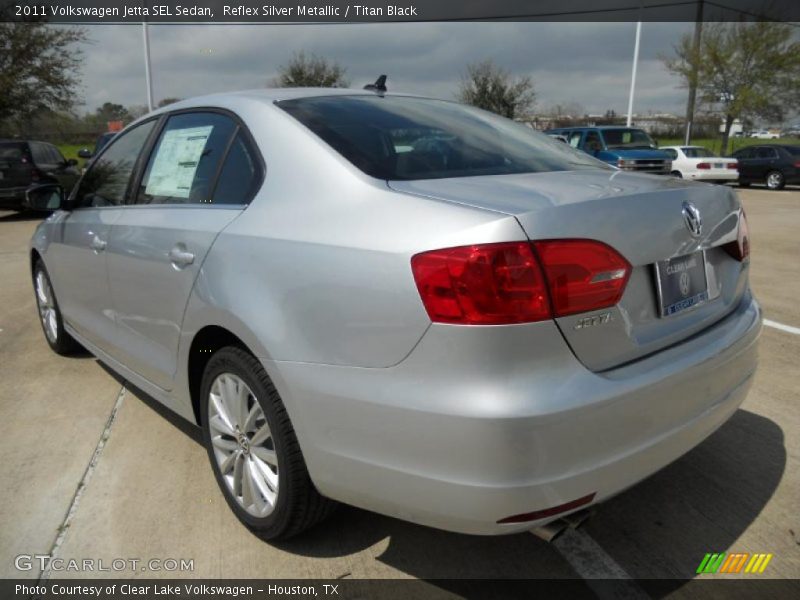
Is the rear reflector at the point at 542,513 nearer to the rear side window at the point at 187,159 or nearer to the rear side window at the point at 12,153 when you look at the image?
the rear side window at the point at 187,159

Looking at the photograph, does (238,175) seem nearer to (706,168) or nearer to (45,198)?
(45,198)

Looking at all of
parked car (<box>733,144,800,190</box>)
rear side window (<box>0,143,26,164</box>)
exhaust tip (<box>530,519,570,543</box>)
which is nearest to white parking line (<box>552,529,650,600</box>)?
exhaust tip (<box>530,519,570,543</box>)

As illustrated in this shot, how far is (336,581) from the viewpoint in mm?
2258

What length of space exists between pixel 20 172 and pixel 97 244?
476 inches

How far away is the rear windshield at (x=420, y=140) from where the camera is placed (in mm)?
2270

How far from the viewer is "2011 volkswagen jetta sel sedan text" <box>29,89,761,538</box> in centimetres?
171

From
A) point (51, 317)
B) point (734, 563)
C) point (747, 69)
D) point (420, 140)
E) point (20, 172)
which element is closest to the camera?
point (734, 563)

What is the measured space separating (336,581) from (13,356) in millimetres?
3694

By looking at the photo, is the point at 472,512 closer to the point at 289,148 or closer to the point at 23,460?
the point at 289,148

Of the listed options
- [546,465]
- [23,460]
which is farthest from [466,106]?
[23,460]

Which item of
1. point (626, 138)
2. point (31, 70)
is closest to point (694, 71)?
point (626, 138)

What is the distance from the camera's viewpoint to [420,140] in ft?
8.22

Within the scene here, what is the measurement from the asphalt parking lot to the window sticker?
1290 millimetres

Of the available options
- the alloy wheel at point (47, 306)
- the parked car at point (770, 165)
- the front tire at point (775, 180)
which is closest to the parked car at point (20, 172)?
the alloy wheel at point (47, 306)
